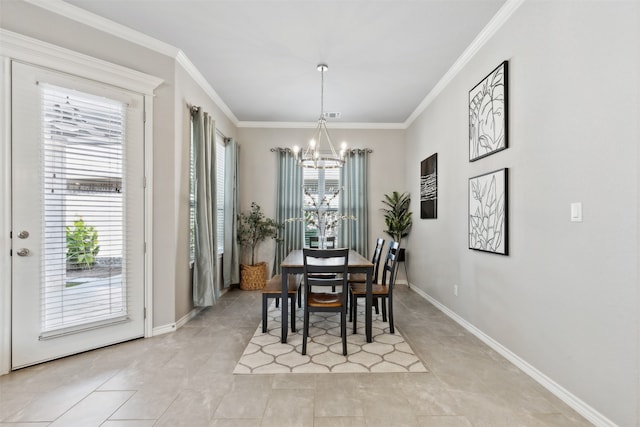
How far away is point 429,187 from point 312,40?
250 cm

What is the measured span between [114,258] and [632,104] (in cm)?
375

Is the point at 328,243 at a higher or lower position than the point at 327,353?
higher

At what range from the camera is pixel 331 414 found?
185 cm

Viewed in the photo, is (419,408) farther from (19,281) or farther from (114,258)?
(19,281)

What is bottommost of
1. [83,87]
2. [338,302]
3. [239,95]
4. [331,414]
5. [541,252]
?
[331,414]

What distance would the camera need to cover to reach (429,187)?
4.44m

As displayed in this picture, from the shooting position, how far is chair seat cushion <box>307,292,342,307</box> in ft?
8.98

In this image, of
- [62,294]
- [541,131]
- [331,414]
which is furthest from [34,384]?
[541,131]

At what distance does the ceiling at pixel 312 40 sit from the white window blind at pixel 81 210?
0.87 metres

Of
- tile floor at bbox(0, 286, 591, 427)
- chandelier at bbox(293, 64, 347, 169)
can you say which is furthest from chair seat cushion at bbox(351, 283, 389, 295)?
chandelier at bbox(293, 64, 347, 169)

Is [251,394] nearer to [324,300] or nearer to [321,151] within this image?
[324,300]

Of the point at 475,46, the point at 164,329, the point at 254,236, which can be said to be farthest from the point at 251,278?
the point at 475,46

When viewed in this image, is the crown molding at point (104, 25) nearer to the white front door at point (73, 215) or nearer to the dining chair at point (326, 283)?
the white front door at point (73, 215)

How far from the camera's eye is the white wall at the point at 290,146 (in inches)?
222
